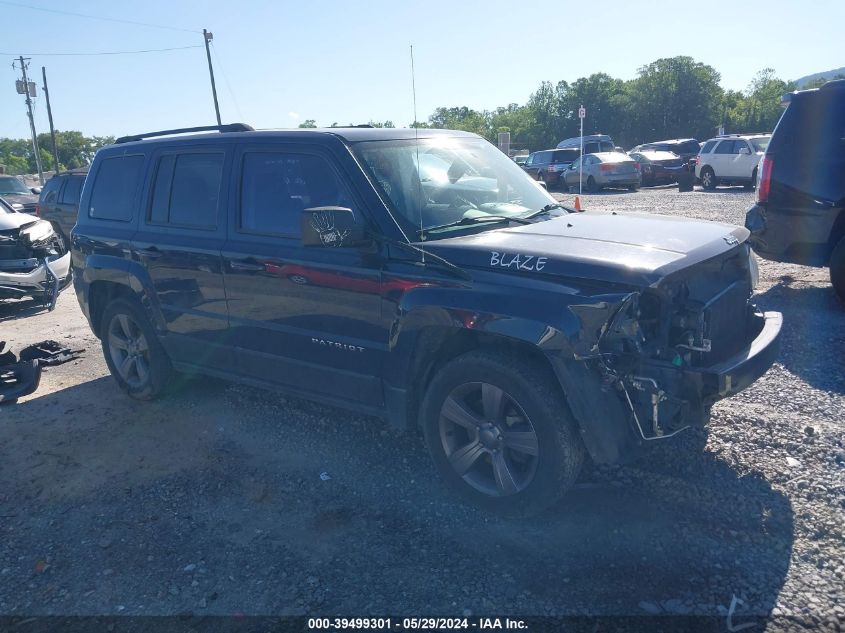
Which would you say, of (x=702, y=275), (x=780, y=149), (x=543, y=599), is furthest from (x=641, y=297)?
(x=780, y=149)

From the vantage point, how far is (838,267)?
7.00 metres

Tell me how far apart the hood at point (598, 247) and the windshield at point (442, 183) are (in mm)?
270

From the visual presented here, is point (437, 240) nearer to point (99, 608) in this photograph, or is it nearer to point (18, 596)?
point (99, 608)

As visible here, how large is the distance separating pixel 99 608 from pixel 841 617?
3.19 metres

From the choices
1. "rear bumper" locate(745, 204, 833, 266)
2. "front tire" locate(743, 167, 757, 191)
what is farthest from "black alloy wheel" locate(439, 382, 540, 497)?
"front tire" locate(743, 167, 757, 191)

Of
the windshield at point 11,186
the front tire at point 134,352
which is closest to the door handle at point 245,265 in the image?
the front tire at point 134,352

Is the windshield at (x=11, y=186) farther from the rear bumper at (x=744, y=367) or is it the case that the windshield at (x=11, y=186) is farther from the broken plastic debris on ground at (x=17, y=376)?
the rear bumper at (x=744, y=367)

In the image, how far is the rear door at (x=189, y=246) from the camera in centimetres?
489

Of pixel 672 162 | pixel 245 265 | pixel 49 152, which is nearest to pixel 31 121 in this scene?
pixel 49 152

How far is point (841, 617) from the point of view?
2857 mm

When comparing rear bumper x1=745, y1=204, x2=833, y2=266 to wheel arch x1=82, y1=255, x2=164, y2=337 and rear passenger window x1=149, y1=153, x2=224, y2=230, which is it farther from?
wheel arch x1=82, y1=255, x2=164, y2=337

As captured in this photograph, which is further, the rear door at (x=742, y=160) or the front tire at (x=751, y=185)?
the front tire at (x=751, y=185)

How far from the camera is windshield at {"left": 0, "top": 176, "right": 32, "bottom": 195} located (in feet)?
68.7

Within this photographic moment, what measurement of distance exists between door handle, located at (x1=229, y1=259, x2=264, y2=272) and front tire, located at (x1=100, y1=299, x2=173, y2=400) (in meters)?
1.34
